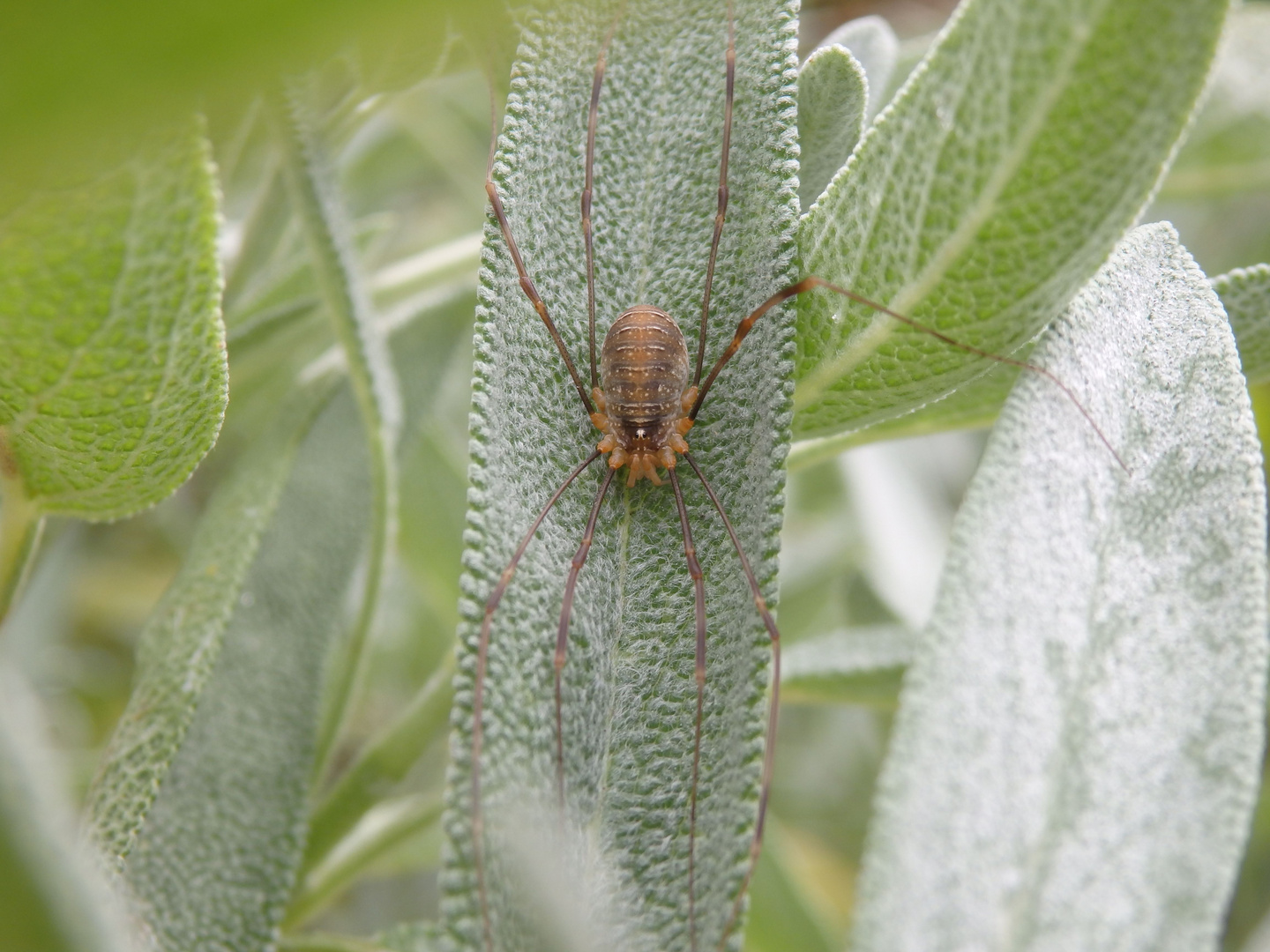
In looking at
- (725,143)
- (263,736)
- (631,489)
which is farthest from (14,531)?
(725,143)

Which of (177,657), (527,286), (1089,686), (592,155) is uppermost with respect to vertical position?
(592,155)

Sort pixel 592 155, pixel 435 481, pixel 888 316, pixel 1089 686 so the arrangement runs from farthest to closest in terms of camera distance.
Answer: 1. pixel 435 481
2. pixel 592 155
3. pixel 888 316
4. pixel 1089 686

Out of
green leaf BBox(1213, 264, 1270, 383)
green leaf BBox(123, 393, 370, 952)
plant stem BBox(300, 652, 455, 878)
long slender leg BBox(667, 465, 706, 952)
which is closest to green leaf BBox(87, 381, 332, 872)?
green leaf BBox(123, 393, 370, 952)

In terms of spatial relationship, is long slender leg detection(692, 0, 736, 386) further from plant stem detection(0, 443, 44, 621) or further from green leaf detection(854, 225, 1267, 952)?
plant stem detection(0, 443, 44, 621)

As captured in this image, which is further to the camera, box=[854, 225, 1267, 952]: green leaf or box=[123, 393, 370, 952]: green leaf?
box=[123, 393, 370, 952]: green leaf

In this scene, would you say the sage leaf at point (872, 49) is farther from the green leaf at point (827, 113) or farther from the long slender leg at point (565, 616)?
the long slender leg at point (565, 616)

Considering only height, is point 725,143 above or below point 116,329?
above

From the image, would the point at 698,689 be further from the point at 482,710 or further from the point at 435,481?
the point at 435,481

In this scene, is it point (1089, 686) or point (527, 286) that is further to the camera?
point (527, 286)

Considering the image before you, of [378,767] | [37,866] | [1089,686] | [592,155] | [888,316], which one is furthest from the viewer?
[378,767]
